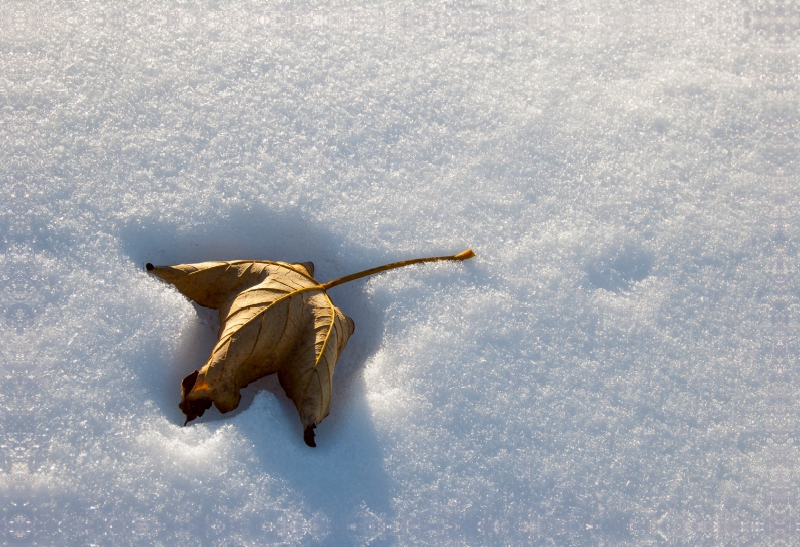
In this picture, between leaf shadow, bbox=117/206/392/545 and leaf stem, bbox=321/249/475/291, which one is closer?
leaf shadow, bbox=117/206/392/545

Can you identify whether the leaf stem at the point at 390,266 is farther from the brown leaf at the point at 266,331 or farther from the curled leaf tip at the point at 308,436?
the curled leaf tip at the point at 308,436

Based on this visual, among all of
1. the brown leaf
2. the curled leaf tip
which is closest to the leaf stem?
the brown leaf

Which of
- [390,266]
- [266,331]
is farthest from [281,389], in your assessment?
[390,266]

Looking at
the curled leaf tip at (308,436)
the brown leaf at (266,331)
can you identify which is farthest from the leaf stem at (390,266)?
the curled leaf tip at (308,436)

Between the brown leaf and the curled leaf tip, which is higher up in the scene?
the brown leaf

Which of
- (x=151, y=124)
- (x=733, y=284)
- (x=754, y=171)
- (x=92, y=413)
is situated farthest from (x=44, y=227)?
(x=754, y=171)

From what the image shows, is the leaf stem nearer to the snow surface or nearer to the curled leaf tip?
the snow surface

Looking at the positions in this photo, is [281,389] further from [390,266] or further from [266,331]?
[390,266]
